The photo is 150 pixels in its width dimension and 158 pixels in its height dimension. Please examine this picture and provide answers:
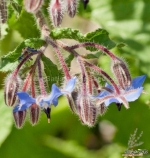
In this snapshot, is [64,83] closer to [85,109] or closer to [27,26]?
[85,109]

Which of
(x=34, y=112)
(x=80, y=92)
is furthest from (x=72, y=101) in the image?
(x=34, y=112)

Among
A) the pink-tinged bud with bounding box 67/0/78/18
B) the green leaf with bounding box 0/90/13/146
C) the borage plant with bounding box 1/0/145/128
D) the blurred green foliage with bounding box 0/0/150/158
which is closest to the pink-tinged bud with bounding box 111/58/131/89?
the borage plant with bounding box 1/0/145/128

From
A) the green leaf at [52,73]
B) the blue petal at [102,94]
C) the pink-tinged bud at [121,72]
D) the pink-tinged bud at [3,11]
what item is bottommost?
the blue petal at [102,94]

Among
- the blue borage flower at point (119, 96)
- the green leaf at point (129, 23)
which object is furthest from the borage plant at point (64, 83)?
the green leaf at point (129, 23)

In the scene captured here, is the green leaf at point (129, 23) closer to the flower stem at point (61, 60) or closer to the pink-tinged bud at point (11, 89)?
the flower stem at point (61, 60)

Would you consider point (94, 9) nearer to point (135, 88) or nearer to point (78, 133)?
point (78, 133)

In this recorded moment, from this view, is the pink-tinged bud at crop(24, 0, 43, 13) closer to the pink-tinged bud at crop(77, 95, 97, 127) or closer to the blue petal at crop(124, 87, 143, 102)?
the pink-tinged bud at crop(77, 95, 97, 127)
